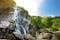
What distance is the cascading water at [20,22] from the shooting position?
924 cm

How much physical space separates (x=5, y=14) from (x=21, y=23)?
1503 mm

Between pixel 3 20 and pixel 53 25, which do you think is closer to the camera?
pixel 3 20

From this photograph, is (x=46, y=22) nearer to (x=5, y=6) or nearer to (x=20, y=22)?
(x=20, y=22)

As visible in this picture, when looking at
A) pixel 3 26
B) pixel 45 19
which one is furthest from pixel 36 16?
pixel 3 26

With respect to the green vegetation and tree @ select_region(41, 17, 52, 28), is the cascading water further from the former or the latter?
tree @ select_region(41, 17, 52, 28)

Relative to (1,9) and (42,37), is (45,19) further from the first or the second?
(1,9)

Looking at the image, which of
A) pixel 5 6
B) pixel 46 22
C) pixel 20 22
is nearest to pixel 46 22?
pixel 46 22

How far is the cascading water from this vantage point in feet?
30.3

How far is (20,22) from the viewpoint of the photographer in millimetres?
9789

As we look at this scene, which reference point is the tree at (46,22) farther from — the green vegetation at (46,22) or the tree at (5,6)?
the tree at (5,6)

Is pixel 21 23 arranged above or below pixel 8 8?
below

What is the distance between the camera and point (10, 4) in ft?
29.7

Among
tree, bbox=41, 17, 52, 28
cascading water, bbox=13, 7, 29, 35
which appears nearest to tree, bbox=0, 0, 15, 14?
cascading water, bbox=13, 7, 29, 35

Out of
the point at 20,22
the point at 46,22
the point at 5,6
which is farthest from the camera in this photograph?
the point at 46,22
